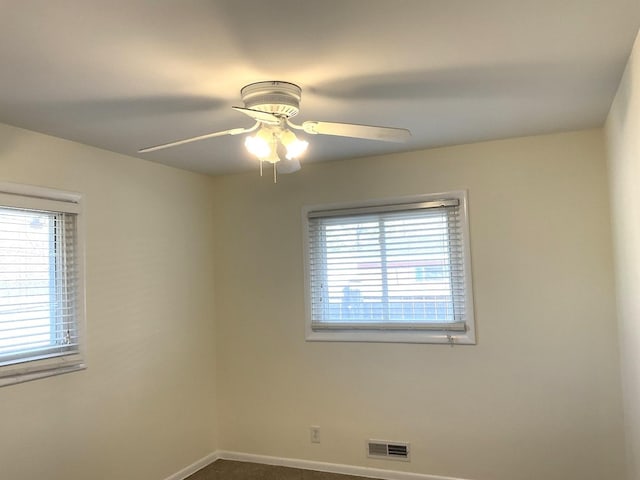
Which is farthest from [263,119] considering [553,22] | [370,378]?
[370,378]

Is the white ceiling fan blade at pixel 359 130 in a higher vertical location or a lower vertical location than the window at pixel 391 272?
higher

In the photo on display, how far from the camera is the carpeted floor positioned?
3.67 metres

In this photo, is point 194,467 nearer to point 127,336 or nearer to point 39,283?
point 127,336

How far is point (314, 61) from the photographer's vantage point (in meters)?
2.03

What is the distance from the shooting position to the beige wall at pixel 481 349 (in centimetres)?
317

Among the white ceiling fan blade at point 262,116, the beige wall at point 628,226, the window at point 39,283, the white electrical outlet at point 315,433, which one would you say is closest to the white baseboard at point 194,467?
the white electrical outlet at point 315,433

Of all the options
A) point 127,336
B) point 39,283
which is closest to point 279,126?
point 39,283

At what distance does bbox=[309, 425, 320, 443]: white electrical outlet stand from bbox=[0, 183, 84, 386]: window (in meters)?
1.69

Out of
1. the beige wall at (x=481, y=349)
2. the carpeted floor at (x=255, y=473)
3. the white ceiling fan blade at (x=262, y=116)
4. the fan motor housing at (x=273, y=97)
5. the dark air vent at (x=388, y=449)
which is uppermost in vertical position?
the fan motor housing at (x=273, y=97)

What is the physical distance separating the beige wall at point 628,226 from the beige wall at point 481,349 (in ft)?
0.71

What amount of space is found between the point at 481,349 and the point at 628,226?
1279 mm

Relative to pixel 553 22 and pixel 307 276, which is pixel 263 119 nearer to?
pixel 553 22

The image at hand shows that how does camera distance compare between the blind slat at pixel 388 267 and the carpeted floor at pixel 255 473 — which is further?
the carpeted floor at pixel 255 473

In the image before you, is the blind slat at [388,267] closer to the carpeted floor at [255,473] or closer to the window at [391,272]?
the window at [391,272]
